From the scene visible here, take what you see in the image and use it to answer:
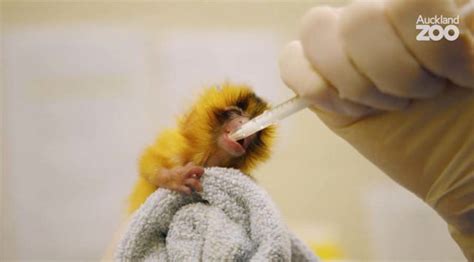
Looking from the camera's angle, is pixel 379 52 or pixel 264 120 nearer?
pixel 379 52

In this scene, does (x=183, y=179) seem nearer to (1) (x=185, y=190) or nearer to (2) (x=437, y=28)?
(1) (x=185, y=190)

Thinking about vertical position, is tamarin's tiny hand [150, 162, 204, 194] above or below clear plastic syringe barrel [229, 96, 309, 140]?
below

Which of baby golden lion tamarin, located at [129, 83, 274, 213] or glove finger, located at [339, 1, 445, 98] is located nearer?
glove finger, located at [339, 1, 445, 98]

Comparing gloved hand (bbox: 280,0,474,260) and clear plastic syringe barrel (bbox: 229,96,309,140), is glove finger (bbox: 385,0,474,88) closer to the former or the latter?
gloved hand (bbox: 280,0,474,260)

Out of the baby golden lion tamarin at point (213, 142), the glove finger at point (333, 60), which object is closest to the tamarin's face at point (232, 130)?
the baby golden lion tamarin at point (213, 142)

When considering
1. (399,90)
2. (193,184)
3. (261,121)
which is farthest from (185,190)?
(399,90)

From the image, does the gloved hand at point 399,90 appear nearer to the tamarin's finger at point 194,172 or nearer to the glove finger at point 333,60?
the glove finger at point 333,60

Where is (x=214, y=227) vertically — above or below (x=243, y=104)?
below

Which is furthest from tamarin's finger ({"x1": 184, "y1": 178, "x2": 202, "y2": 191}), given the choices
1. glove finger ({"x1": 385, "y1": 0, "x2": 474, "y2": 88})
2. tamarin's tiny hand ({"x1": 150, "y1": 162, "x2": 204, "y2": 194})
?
glove finger ({"x1": 385, "y1": 0, "x2": 474, "y2": 88})

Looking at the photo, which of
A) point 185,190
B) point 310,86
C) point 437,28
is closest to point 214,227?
point 185,190


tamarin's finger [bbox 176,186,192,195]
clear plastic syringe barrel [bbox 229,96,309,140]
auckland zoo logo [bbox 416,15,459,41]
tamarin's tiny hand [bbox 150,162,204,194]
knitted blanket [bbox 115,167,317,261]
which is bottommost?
knitted blanket [bbox 115,167,317,261]
